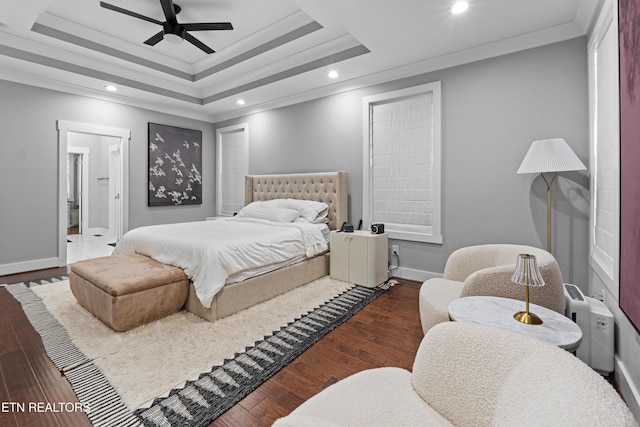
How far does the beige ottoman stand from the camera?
2277mm

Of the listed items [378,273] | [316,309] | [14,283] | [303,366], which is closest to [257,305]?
[316,309]

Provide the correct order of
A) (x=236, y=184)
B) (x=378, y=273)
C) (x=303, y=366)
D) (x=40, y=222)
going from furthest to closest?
(x=236, y=184)
(x=40, y=222)
(x=378, y=273)
(x=303, y=366)

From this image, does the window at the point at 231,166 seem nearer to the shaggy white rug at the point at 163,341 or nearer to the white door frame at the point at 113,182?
the white door frame at the point at 113,182

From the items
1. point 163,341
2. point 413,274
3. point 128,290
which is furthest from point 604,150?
point 128,290

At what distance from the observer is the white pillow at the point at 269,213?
4129mm

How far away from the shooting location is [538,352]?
82cm

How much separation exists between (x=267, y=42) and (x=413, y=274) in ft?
11.2

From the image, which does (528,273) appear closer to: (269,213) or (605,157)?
(605,157)

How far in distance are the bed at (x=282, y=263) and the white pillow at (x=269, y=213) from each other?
0.12 meters

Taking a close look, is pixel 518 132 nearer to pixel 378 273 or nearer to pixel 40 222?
pixel 378 273

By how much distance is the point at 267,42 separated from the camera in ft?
12.4

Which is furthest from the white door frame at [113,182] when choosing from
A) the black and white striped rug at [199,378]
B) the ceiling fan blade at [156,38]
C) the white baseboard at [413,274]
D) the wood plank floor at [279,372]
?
the white baseboard at [413,274]

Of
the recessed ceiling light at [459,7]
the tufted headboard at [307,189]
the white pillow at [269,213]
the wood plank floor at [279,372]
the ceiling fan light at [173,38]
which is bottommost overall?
the wood plank floor at [279,372]

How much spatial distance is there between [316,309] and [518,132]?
2.64 metres
